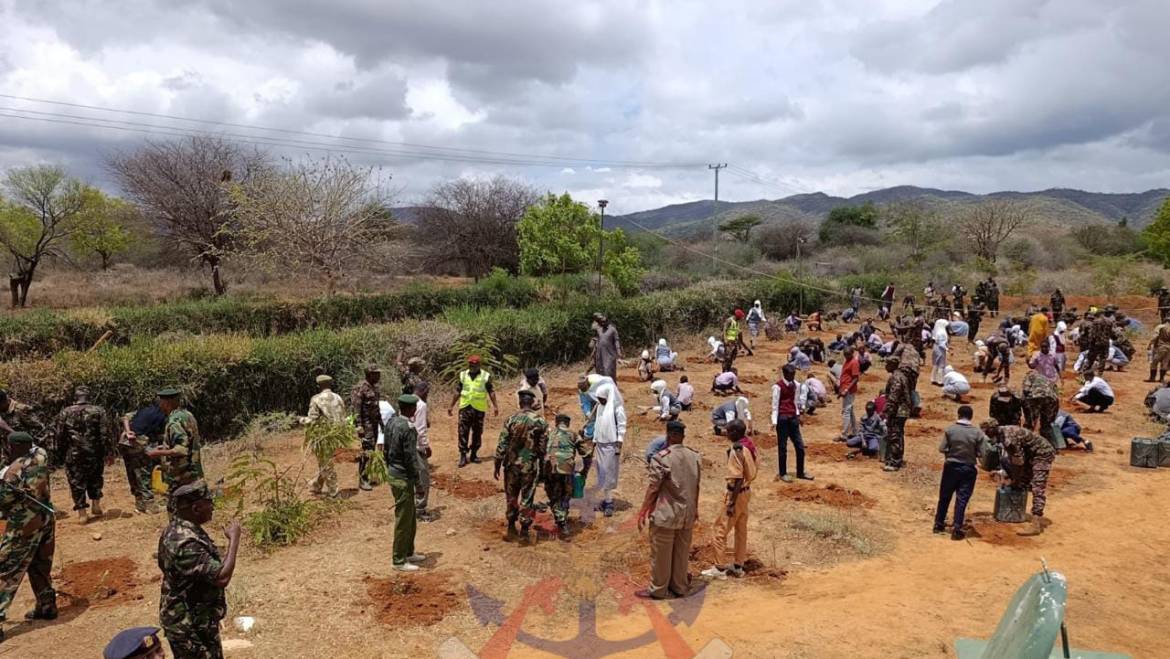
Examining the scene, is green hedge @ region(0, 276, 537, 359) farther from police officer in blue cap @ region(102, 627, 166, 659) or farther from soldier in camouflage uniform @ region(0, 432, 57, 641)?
police officer in blue cap @ region(102, 627, 166, 659)

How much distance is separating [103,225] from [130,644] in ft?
117

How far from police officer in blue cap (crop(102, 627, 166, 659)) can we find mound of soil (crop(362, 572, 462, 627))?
9.44 feet

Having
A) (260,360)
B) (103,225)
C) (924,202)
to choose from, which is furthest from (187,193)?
(924,202)

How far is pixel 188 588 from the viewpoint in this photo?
159 inches

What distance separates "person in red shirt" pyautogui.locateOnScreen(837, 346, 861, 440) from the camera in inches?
434

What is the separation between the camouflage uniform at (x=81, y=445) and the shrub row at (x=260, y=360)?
8.11ft

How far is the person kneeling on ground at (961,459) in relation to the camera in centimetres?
748

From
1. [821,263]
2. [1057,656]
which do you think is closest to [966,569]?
[1057,656]

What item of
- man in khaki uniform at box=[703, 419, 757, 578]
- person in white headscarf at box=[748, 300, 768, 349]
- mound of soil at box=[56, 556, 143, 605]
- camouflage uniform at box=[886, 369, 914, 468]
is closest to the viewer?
mound of soil at box=[56, 556, 143, 605]

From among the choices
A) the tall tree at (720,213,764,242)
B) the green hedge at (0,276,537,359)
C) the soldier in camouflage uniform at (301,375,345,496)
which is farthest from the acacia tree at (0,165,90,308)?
the tall tree at (720,213,764,242)

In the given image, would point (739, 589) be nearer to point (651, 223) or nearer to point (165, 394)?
point (165, 394)

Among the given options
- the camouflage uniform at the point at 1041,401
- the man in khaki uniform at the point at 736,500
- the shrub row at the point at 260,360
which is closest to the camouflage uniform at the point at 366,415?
the shrub row at the point at 260,360

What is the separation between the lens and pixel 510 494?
7492 millimetres

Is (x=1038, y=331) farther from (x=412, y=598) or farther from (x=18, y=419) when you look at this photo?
(x=18, y=419)
